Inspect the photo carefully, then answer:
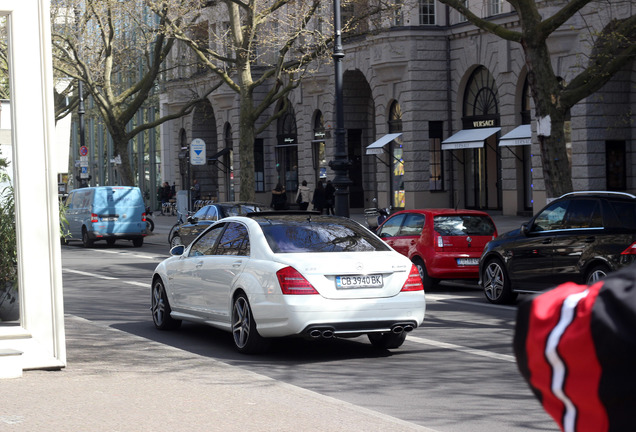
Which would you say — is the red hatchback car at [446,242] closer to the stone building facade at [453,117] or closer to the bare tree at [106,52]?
the stone building facade at [453,117]

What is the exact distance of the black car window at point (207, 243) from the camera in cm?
1116

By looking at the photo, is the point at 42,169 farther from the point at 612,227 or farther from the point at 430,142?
the point at 430,142

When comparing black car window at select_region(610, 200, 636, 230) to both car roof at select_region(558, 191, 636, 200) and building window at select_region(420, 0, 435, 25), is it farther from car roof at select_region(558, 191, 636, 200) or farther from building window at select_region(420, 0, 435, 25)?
building window at select_region(420, 0, 435, 25)

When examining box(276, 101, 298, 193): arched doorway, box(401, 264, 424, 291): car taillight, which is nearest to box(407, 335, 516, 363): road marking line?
box(401, 264, 424, 291): car taillight

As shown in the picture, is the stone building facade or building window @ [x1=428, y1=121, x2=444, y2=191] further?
building window @ [x1=428, y1=121, x2=444, y2=191]

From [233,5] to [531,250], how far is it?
19757 mm

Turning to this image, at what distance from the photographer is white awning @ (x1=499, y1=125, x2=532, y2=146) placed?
33.4m

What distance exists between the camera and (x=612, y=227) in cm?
1298

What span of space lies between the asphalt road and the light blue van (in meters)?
14.8

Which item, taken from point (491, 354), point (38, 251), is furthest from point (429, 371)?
point (38, 251)

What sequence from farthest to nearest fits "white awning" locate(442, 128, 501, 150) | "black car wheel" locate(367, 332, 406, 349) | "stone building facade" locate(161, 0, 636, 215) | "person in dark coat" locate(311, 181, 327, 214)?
1. "white awning" locate(442, 128, 501, 150)
2. "person in dark coat" locate(311, 181, 327, 214)
3. "stone building facade" locate(161, 0, 636, 215)
4. "black car wheel" locate(367, 332, 406, 349)

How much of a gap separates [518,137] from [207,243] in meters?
23.9

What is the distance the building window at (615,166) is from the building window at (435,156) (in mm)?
8326

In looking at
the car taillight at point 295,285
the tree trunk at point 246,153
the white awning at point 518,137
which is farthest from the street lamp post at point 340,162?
the car taillight at point 295,285
